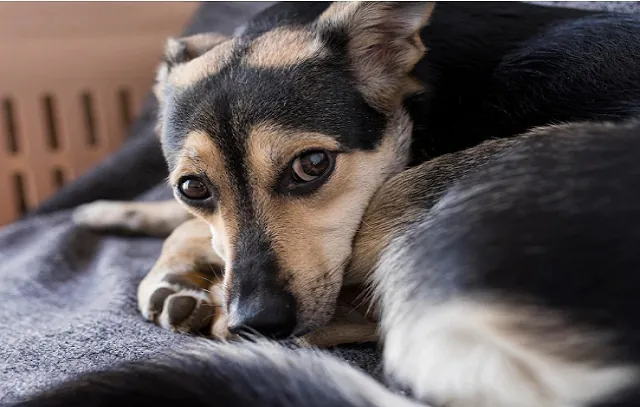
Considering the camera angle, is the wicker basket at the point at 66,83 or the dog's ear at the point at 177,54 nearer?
the dog's ear at the point at 177,54

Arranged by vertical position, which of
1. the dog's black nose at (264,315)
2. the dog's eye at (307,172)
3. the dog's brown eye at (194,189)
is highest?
the dog's eye at (307,172)

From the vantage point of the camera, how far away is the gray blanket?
3.75 ft

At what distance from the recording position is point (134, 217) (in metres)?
1.91

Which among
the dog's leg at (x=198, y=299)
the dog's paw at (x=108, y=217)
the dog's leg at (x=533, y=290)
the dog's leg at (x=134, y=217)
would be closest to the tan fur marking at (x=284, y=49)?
the dog's leg at (x=198, y=299)

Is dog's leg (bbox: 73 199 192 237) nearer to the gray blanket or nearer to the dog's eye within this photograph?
the gray blanket

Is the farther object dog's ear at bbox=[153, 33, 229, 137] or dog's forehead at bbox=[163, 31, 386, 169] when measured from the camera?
dog's ear at bbox=[153, 33, 229, 137]

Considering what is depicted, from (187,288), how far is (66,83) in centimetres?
158

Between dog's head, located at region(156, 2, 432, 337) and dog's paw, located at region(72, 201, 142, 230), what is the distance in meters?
0.67

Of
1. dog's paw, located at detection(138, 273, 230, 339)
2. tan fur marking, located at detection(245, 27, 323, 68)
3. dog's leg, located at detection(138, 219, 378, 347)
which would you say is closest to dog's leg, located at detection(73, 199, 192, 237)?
dog's leg, located at detection(138, 219, 378, 347)

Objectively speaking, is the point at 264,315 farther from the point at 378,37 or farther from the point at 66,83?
the point at 66,83

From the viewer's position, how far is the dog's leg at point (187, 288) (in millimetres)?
1210

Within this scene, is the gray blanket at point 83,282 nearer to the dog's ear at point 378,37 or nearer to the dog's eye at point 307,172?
the dog's eye at point 307,172

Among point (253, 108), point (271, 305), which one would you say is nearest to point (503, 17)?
point (253, 108)

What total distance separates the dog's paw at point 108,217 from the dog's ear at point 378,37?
89cm
